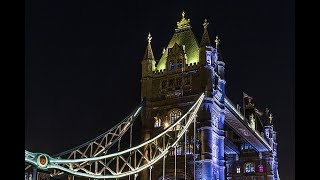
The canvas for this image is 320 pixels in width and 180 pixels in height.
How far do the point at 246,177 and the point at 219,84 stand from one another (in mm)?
30865

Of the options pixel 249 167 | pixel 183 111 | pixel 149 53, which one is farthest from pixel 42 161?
pixel 249 167

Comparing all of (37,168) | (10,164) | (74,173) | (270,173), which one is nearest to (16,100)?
(10,164)

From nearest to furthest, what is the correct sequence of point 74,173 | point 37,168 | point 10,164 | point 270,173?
point 10,164 < point 37,168 < point 74,173 < point 270,173

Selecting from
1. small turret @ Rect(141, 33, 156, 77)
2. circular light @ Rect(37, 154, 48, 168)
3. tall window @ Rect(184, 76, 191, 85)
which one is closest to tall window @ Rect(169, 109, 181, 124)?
tall window @ Rect(184, 76, 191, 85)

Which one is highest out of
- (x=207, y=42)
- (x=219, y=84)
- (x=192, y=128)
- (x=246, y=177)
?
(x=207, y=42)

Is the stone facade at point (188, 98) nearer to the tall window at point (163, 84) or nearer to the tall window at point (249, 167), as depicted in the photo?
the tall window at point (163, 84)

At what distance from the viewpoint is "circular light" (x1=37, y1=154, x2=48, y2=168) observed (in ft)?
75.1

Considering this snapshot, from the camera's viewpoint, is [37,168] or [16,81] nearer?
[16,81]

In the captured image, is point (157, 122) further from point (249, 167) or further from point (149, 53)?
point (249, 167)

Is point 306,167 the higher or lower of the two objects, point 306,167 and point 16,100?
the lower

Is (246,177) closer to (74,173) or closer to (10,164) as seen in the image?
(74,173)

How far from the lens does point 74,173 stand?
84.9ft

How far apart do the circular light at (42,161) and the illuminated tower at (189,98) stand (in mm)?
23972

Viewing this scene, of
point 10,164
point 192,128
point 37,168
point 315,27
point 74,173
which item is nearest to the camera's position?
point 10,164
